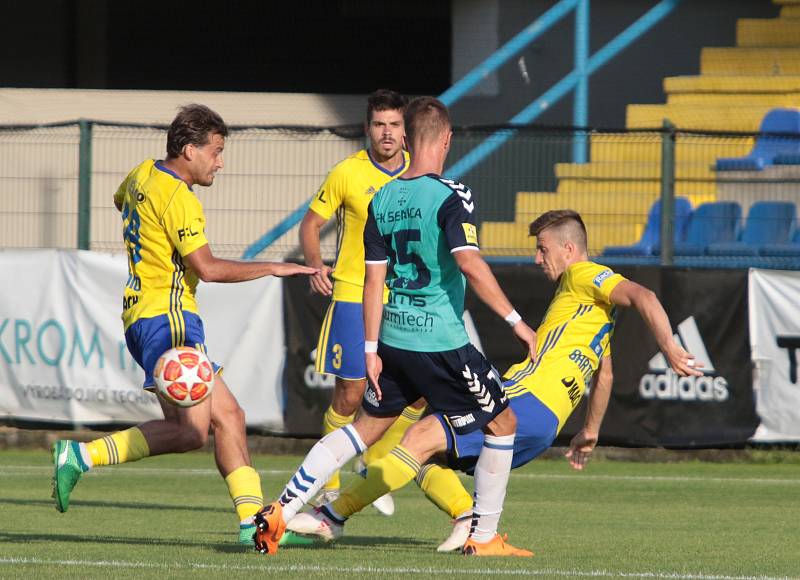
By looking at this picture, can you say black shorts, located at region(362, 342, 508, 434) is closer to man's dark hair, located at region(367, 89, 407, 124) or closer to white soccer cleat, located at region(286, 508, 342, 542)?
white soccer cleat, located at region(286, 508, 342, 542)

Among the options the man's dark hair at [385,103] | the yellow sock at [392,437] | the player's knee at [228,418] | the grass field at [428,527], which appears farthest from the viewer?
the man's dark hair at [385,103]

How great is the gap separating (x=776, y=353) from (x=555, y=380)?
5.90 m

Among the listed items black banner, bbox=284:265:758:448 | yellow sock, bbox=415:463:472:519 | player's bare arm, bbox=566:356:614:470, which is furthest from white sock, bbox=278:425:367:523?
black banner, bbox=284:265:758:448

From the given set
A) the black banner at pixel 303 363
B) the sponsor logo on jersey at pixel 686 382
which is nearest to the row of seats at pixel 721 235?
the sponsor logo on jersey at pixel 686 382

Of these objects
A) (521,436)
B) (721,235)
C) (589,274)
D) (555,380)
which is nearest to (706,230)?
(721,235)

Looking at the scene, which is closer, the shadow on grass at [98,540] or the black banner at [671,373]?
the shadow on grass at [98,540]

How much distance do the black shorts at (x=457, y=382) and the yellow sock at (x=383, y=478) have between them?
276 mm

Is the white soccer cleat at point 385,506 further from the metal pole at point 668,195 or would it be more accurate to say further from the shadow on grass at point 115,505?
the metal pole at point 668,195

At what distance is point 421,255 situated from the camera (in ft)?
22.6

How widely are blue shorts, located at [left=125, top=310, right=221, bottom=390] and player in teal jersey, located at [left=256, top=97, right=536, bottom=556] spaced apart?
87cm

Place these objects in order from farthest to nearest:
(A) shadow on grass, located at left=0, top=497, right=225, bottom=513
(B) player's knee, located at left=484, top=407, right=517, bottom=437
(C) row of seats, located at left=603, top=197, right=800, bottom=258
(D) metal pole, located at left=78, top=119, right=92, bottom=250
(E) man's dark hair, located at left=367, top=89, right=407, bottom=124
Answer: (D) metal pole, located at left=78, top=119, right=92, bottom=250 → (C) row of seats, located at left=603, top=197, right=800, bottom=258 → (A) shadow on grass, located at left=0, top=497, right=225, bottom=513 → (E) man's dark hair, located at left=367, top=89, right=407, bottom=124 → (B) player's knee, located at left=484, top=407, right=517, bottom=437

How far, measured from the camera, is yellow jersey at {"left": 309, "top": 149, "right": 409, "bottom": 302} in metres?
9.08

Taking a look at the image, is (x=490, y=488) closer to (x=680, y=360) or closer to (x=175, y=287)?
(x=680, y=360)

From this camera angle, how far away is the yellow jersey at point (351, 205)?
9078 mm
